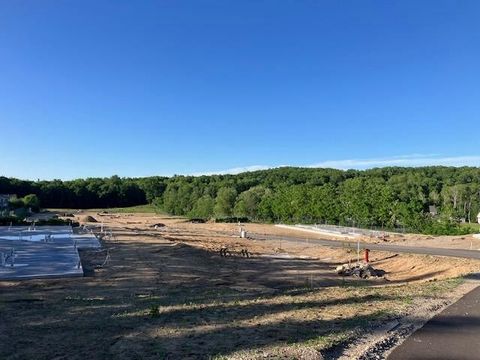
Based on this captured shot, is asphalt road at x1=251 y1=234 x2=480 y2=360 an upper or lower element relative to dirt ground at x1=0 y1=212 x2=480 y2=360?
upper

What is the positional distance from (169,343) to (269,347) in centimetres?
176

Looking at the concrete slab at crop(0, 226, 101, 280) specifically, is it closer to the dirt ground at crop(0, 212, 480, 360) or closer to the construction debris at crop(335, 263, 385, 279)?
the dirt ground at crop(0, 212, 480, 360)

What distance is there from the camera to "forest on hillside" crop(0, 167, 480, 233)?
5200 cm

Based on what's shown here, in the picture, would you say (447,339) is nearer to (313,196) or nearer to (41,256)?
(41,256)

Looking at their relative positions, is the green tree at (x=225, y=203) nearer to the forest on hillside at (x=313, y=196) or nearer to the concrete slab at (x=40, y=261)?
the forest on hillside at (x=313, y=196)

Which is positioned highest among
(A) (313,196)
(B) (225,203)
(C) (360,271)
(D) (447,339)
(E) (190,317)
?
(A) (313,196)

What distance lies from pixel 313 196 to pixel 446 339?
55131 millimetres

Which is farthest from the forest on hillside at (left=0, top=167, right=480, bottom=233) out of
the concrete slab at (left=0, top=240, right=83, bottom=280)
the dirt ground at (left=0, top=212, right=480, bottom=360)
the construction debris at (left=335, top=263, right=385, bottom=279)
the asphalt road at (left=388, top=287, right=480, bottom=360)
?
the asphalt road at (left=388, top=287, right=480, bottom=360)

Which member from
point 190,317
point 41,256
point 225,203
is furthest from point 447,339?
→ point 225,203

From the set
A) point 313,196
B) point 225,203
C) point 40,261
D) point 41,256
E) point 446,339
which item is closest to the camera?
point 446,339

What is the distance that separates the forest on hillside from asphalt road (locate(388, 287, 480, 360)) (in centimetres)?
3965

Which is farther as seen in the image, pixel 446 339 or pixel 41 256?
pixel 41 256

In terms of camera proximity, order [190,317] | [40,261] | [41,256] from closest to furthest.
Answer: [190,317] → [40,261] → [41,256]

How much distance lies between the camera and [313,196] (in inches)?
2470
